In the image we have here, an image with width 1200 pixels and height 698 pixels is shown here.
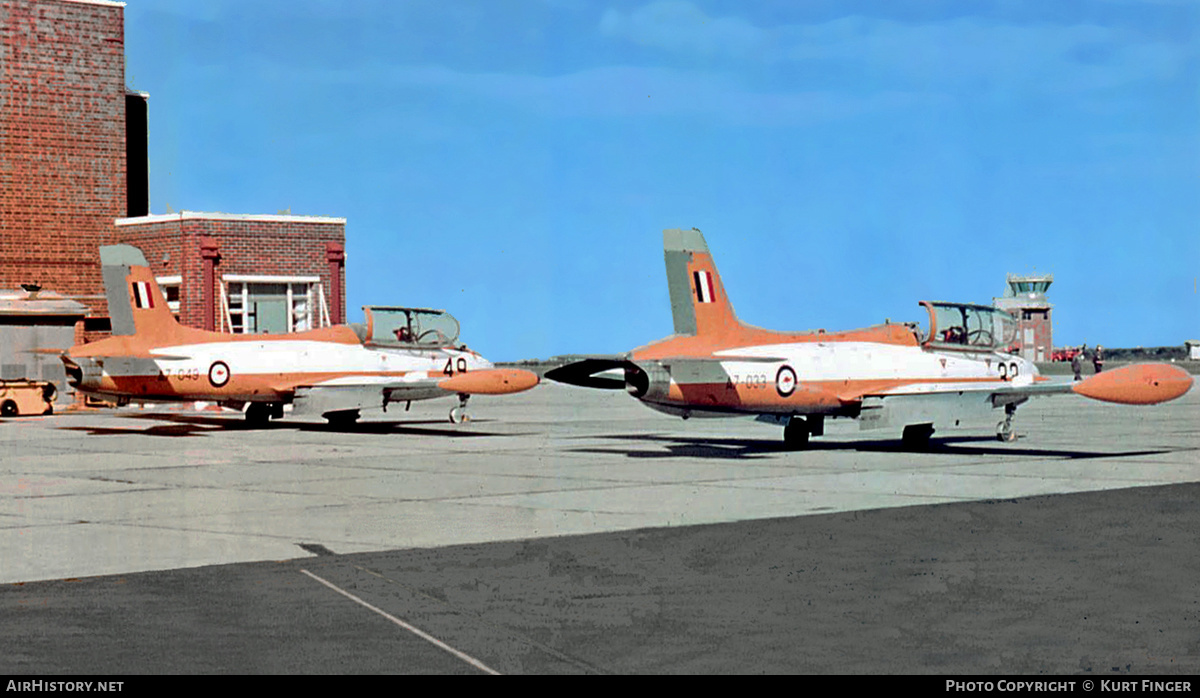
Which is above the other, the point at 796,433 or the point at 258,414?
the point at 258,414

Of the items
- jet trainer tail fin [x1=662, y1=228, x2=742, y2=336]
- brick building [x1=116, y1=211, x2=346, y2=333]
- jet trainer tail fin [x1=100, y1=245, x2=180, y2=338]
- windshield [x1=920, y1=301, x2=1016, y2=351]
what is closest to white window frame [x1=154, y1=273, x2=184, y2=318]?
brick building [x1=116, y1=211, x2=346, y2=333]

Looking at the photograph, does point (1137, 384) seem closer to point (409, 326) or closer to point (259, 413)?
point (409, 326)

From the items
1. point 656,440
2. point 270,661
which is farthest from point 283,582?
point 656,440

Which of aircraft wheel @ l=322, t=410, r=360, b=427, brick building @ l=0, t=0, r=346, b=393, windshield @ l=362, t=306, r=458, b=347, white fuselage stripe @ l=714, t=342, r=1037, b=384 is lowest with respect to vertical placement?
aircraft wheel @ l=322, t=410, r=360, b=427

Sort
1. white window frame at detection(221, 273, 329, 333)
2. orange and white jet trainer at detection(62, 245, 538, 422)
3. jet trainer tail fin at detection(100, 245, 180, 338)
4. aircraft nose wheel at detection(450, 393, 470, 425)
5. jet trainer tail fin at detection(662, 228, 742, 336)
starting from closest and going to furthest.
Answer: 1. jet trainer tail fin at detection(662, 228, 742, 336)
2. orange and white jet trainer at detection(62, 245, 538, 422)
3. aircraft nose wheel at detection(450, 393, 470, 425)
4. jet trainer tail fin at detection(100, 245, 180, 338)
5. white window frame at detection(221, 273, 329, 333)

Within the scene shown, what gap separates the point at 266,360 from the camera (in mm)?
31141

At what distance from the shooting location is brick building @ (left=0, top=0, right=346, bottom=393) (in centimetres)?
4672

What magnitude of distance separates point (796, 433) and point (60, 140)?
35.5 m

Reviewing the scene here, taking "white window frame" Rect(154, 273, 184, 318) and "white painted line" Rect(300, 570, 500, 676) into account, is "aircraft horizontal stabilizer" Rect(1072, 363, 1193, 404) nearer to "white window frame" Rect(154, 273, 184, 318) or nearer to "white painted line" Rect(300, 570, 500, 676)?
"white painted line" Rect(300, 570, 500, 676)

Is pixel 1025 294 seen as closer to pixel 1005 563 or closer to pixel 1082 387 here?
pixel 1082 387

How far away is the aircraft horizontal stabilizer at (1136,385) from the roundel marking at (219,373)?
1849cm

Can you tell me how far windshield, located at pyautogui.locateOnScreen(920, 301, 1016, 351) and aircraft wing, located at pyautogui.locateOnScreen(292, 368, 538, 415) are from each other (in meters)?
8.18

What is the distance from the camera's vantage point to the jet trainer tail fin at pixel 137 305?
31.5 meters

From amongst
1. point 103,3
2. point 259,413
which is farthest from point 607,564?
point 103,3
